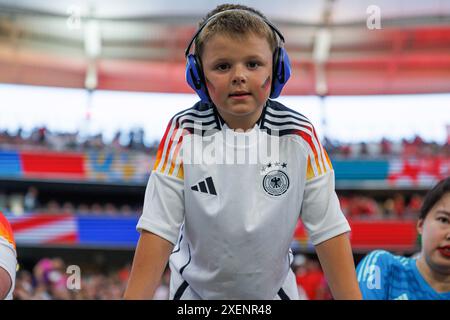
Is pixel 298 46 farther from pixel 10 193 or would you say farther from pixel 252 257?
pixel 252 257

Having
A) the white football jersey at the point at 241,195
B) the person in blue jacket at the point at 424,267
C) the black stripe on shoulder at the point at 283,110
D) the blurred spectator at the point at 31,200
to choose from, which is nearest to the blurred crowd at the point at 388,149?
the blurred spectator at the point at 31,200

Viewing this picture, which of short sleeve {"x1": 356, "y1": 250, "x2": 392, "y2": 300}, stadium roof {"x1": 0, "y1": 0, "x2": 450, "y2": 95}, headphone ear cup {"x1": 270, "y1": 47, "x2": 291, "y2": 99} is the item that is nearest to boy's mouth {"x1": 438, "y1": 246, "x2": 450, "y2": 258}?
short sleeve {"x1": 356, "y1": 250, "x2": 392, "y2": 300}

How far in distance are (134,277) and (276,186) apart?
46 centimetres

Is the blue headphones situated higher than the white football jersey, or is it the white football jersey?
the blue headphones

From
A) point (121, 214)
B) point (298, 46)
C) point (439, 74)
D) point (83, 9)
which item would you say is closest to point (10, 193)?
point (121, 214)

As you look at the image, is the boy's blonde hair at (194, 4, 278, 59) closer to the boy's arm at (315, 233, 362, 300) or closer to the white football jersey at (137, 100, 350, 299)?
the white football jersey at (137, 100, 350, 299)

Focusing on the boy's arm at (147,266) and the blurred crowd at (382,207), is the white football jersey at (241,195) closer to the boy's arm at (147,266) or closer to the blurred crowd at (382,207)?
the boy's arm at (147,266)

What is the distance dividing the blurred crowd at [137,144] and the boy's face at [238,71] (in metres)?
13.2

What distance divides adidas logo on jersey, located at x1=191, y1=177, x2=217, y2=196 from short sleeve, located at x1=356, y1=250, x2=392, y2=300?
0.77 meters

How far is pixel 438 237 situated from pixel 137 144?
44.2 ft

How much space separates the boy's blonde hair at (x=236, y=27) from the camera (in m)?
1.70

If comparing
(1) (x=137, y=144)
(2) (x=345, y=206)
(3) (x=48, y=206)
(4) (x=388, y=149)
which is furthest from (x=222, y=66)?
(3) (x=48, y=206)

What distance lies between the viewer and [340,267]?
1679mm

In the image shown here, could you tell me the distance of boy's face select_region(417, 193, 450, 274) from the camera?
218 centimetres
